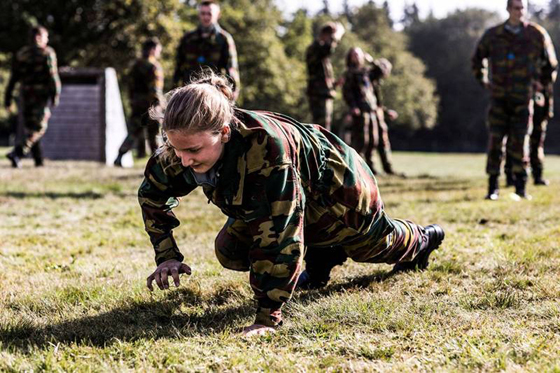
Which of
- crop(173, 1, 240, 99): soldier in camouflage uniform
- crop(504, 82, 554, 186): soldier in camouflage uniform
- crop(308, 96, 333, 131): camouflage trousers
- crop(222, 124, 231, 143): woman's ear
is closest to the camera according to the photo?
crop(222, 124, 231, 143): woman's ear

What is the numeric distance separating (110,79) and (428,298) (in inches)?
557

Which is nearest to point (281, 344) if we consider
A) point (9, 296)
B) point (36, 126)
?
point (9, 296)

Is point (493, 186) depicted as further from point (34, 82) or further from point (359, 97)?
point (34, 82)

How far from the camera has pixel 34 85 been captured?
1175 centimetres

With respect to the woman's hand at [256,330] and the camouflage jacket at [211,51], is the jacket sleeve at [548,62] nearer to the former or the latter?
the camouflage jacket at [211,51]

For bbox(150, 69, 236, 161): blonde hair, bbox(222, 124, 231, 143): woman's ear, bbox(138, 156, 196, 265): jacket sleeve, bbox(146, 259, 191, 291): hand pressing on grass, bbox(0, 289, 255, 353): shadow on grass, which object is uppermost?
bbox(150, 69, 236, 161): blonde hair

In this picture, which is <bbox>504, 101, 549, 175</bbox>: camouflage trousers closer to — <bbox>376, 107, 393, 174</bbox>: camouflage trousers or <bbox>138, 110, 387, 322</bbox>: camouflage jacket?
<bbox>376, 107, 393, 174</bbox>: camouflage trousers

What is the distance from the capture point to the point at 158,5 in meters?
26.7

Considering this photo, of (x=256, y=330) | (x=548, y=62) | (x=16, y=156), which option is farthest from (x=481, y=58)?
(x=16, y=156)

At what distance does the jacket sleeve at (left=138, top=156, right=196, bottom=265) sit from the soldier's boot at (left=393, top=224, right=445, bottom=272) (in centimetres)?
164

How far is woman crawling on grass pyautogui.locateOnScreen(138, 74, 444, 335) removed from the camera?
107 inches

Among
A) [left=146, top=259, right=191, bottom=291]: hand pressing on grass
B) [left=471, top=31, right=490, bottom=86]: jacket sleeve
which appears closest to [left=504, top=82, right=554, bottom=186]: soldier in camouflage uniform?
[left=471, top=31, right=490, bottom=86]: jacket sleeve

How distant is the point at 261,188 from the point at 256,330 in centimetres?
70

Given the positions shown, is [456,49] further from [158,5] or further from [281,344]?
[281,344]
